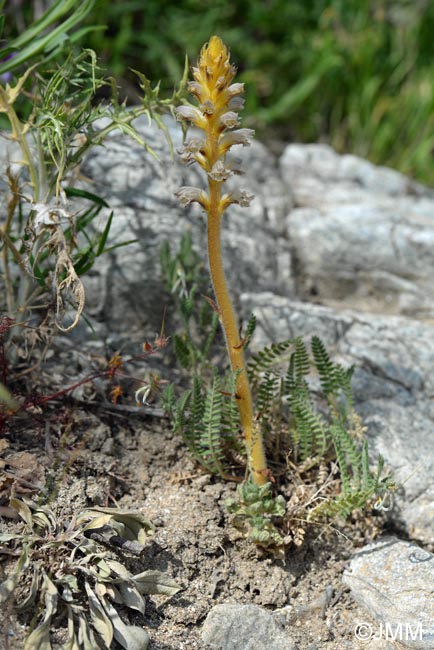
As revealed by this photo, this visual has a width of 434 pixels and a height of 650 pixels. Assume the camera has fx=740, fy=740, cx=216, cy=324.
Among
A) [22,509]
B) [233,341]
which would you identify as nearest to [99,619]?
[22,509]

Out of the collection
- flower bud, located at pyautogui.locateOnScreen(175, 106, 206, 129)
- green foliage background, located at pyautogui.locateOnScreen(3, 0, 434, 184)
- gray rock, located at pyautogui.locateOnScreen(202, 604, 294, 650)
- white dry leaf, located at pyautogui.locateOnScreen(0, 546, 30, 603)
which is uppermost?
green foliage background, located at pyautogui.locateOnScreen(3, 0, 434, 184)

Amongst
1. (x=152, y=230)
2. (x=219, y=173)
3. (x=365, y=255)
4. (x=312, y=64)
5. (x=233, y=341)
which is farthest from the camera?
(x=312, y=64)

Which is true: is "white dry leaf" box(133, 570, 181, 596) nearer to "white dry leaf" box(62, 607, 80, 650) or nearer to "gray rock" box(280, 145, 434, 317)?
"white dry leaf" box(62, 607, 80, 650)

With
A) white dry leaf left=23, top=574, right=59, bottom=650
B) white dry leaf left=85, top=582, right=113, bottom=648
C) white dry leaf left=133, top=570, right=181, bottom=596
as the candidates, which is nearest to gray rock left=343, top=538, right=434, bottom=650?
white dry leaf left=133, top=570, right=181, bottom=596

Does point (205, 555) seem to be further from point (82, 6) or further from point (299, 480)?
point (82, 6)

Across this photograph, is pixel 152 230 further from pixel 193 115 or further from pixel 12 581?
pixel 12 581

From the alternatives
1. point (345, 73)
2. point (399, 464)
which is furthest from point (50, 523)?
point (345, 73)
